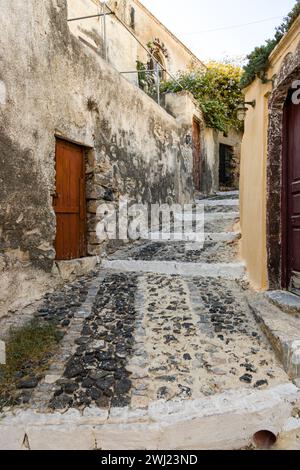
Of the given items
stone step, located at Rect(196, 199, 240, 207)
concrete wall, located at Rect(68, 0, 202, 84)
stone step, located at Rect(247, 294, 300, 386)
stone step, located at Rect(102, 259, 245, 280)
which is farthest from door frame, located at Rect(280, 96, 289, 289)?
concrete wall, located at Rect(68, 0, 202, 84)

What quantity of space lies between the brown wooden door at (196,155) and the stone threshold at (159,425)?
326 inches

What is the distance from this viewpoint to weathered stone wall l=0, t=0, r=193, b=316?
312 cm

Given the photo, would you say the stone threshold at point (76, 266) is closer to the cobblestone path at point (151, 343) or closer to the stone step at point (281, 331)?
the cobblestone path at point (151, 343)

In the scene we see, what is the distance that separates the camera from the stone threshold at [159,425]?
1.87 m

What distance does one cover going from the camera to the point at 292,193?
3.42 m

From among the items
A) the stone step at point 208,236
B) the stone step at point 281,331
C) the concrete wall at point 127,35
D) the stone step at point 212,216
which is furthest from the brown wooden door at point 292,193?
the concrete wall at point 127,35

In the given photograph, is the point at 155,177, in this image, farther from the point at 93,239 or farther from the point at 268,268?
the point at 268,268

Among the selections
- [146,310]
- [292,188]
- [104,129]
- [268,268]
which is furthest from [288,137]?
[104,129]

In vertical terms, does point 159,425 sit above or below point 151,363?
below

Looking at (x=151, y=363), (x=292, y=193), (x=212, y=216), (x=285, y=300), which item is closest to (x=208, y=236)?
(x=212, y=216)

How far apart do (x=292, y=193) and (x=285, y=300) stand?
3.49 feet

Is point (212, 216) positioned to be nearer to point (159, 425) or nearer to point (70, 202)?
point (70, 202)

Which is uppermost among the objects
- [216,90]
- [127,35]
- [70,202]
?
[127,35]
